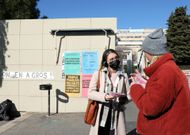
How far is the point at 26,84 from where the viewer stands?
13.1 meters

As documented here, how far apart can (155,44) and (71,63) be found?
953cm

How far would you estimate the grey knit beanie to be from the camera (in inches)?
132

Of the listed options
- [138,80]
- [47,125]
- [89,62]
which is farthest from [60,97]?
[138,80]

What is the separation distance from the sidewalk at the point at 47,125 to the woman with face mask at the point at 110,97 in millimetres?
4348

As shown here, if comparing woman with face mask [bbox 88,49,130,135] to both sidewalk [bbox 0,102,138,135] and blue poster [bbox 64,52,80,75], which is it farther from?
blue poster [bbox 64,52,80,75]

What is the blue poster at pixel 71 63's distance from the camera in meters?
12.8

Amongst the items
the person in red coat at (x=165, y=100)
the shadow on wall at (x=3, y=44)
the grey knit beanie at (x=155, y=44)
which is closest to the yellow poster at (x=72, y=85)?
the shadow on wall at (x=3, y=44)

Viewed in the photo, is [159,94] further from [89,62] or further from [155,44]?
[89,62]

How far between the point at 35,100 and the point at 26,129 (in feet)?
9.11

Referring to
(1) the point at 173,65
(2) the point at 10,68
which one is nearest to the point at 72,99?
(2) the point at 10,68

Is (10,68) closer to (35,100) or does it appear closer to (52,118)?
(35,100)

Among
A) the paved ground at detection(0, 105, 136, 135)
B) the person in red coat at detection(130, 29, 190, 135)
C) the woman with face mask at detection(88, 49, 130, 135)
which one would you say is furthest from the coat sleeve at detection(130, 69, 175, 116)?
the paved ground at detection(0, 105, 136, 135)

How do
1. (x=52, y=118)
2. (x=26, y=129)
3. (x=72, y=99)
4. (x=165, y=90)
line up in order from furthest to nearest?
(x=72, y=99) < (x=52, y=118) < (x=26, y=129) < (x=165, y=90)

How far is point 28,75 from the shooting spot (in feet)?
43.0
